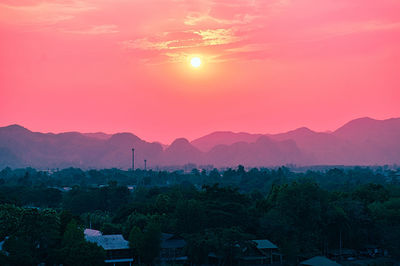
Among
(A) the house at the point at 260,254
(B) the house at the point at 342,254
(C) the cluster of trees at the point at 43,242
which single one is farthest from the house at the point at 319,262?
(C) the cluster of trees at the point at 43,242

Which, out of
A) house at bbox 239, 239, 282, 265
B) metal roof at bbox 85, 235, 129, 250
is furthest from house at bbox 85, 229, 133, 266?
house at bbox 239, 239, 282, 265

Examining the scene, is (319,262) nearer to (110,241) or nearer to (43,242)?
(110,241)

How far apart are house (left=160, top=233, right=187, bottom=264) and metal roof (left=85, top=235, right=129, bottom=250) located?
2689 millimetres

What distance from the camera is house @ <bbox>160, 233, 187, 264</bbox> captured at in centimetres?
3912

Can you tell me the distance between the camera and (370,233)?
148ft

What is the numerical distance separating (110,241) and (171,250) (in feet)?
14.4

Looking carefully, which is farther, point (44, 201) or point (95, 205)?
point (44, 201)

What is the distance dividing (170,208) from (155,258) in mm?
10268

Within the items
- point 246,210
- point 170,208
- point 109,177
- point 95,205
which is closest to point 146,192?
point 95,205

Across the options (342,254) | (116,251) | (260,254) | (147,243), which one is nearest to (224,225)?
(260,254)

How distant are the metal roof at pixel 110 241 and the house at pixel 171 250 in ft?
8.82

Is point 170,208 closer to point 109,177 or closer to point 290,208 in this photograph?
point 290,208

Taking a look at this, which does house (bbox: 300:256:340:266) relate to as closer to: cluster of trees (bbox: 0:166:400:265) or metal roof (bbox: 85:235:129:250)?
cluster of trees (bbox: 0:166:400:265)

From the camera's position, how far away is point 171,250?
3950 centimetres
